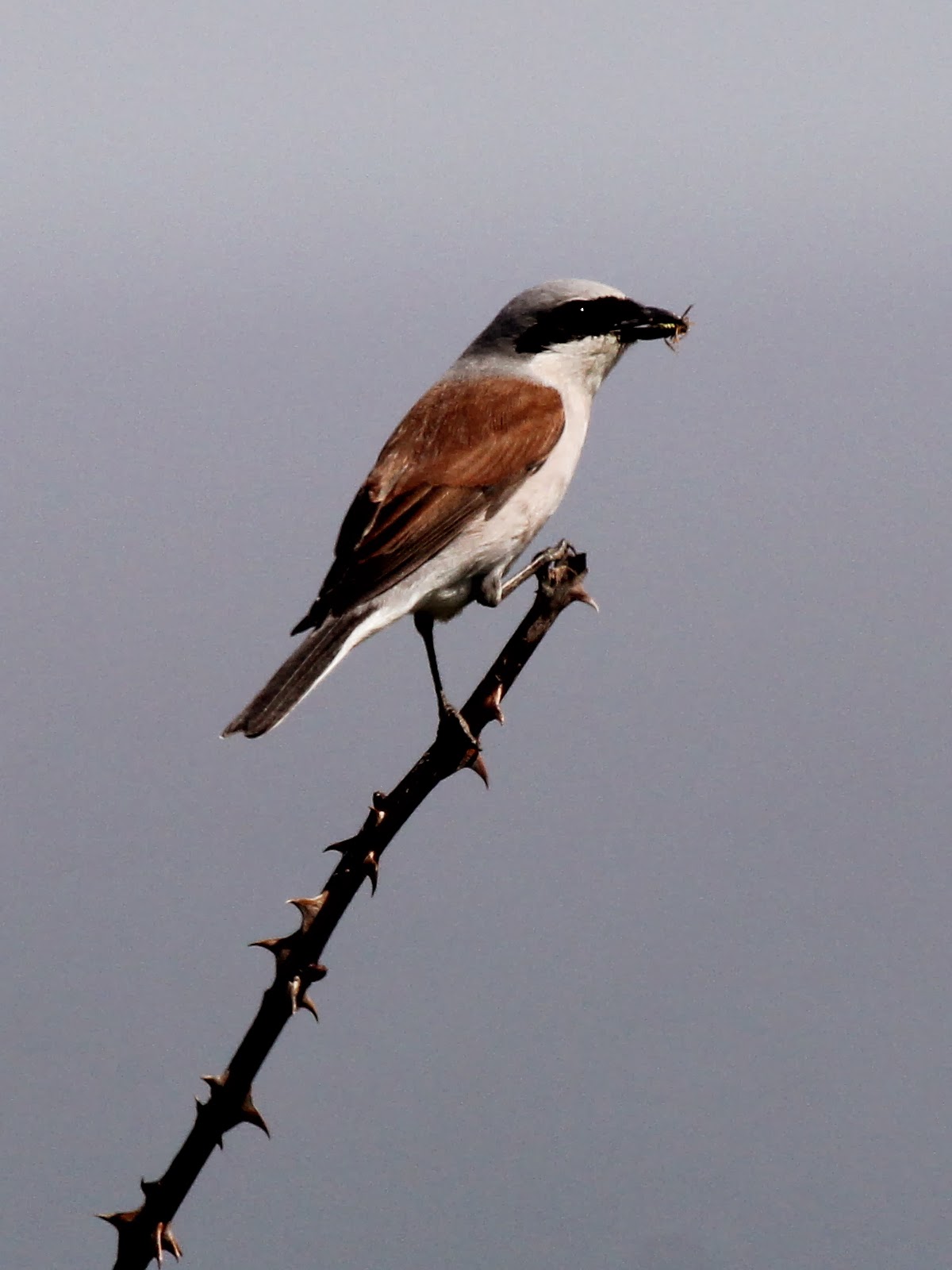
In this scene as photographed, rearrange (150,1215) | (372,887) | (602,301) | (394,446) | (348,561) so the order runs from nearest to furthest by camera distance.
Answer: (150,1215) < (372,887) < (348,561) < (394,446) < (602,301)

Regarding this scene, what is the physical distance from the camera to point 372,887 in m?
4.06

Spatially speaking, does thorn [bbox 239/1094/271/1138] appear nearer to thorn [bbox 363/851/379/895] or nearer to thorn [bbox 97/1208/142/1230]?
thorn [bbox 97/1208/142/1230]

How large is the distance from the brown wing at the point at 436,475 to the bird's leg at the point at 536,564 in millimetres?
250

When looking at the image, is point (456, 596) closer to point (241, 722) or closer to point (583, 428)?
point (583, 428)

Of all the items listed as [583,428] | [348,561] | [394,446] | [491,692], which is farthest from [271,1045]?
[583,428]

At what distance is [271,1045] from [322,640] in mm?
2051

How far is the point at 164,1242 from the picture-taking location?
3.42 m

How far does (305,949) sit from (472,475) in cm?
301

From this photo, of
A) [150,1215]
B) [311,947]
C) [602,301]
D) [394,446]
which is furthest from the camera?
[602,301]

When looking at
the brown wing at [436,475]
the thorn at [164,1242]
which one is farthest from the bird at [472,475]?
the thorn at [164,1242]

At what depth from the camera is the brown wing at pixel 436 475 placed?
5.91 meters

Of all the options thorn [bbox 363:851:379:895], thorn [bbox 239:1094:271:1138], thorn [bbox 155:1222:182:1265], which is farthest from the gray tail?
thorn [bbox 155:1222:182:1265]

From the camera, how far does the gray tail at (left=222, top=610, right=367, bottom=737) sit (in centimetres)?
472

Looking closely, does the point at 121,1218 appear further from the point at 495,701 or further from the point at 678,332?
the point at 678,332
